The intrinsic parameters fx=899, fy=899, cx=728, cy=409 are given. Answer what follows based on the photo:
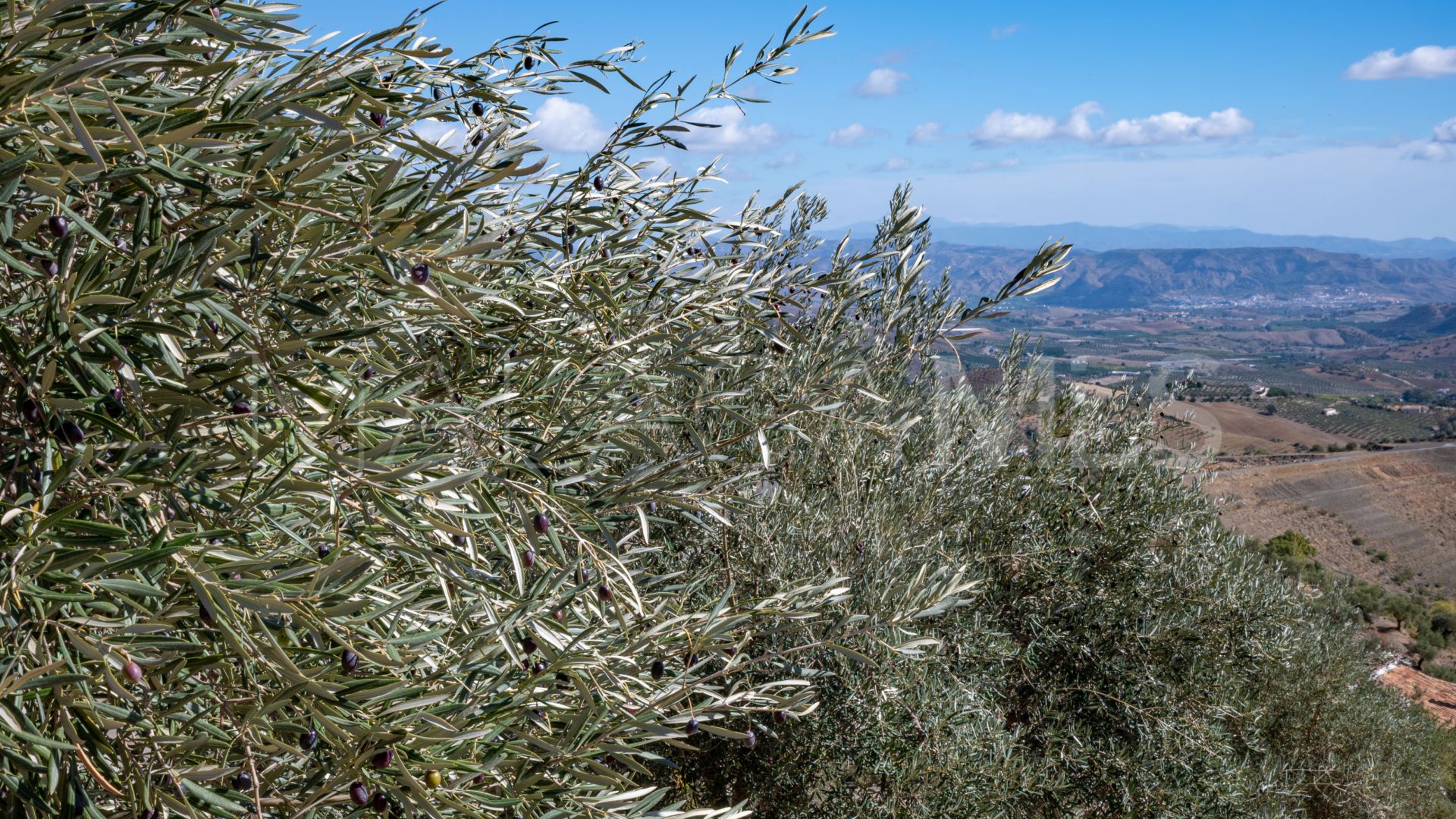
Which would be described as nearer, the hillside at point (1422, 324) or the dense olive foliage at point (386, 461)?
the dense olive foliage at point (386, 461)

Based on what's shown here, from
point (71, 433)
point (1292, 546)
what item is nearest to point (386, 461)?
point (71, 433)

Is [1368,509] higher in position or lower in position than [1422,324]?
lower

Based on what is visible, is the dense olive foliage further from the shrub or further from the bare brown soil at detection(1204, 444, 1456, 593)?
the bare brown soil at detection(1204, 444, 1456, 593)

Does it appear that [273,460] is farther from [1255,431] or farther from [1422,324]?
[1422,324]

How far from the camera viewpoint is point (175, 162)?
76.3 inches

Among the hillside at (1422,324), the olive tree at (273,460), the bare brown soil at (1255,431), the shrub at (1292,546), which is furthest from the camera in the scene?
the hillside at (1422,324)

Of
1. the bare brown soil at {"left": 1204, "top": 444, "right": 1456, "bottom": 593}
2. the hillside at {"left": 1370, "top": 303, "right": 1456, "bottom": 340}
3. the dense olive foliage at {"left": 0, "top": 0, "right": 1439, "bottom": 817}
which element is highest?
the dense olive foliage at {"left": 0, "top": 0, "right": 1439, "bottom": 817}

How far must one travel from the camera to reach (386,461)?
2045mm

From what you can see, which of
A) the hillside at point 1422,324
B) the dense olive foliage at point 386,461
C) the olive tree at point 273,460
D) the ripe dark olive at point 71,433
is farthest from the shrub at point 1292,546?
the hillside at point 1422,324

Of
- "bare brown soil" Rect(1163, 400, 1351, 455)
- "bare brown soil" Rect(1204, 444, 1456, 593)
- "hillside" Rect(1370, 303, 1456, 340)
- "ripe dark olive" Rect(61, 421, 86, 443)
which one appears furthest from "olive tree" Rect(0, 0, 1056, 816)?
"hillside" Rect(1370, 303, 1456, 340)

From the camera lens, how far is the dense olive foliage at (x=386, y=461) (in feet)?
5.86

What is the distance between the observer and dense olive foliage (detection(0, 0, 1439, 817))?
5.86ft

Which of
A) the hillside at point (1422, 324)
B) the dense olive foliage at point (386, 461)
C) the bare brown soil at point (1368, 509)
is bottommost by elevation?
the bare brown soil at point (1368, 509)

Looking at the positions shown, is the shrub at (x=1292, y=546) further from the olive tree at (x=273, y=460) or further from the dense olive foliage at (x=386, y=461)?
the olive tree at (x=273, y=460)
